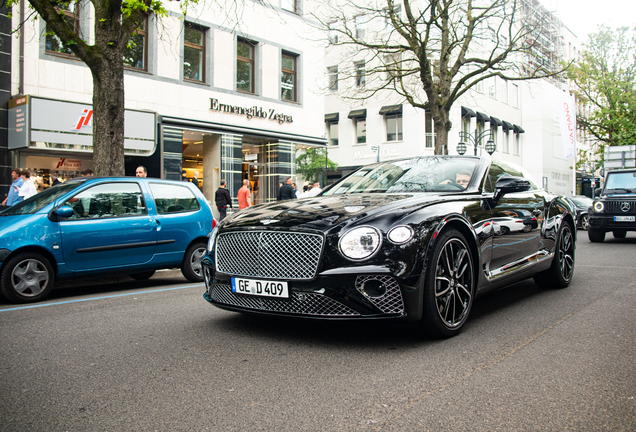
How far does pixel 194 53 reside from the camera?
19672 millimetres

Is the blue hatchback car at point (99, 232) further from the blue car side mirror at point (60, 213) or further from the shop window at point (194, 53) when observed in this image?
the shop window at point (194, 53)

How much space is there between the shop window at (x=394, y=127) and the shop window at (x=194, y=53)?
2035 centimetres

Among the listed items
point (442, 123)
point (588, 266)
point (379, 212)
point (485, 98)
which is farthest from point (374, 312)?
point (485, 98)

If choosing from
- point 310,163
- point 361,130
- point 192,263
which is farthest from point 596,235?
point 361,130

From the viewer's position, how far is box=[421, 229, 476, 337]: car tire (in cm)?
382

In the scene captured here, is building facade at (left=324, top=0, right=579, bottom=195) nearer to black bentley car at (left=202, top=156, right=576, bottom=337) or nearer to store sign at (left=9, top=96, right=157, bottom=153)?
store sign at (left=9, top=96, right=157, bottom=153)

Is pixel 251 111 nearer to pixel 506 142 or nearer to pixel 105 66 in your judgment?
pixel 105 66

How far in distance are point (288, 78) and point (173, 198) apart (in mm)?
16474

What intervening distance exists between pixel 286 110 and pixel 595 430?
21.4 meters

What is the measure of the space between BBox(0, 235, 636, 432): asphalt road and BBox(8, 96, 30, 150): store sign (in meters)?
10.7

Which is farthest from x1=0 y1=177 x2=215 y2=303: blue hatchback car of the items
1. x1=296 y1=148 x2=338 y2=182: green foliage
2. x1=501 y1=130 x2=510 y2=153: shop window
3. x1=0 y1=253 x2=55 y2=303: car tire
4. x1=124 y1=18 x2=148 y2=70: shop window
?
x1=501 y1=130 x2=510 y2=153: shop window

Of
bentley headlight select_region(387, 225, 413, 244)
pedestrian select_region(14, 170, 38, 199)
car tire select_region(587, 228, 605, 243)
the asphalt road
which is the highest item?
pedestrian select_region(14, 170, 38, 199)

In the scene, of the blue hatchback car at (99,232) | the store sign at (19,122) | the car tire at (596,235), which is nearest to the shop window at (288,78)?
the store sign at (19,122)

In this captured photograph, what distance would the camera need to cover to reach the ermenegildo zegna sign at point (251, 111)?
20156 mm
